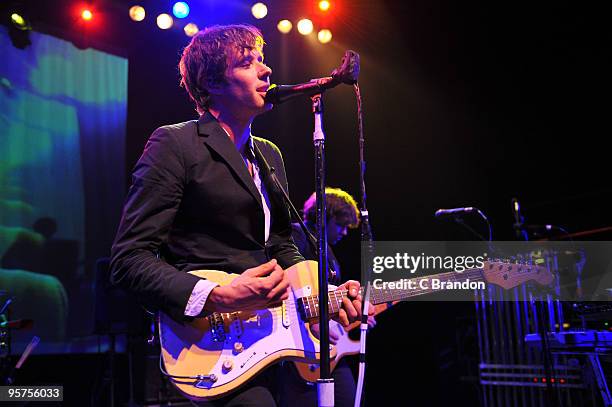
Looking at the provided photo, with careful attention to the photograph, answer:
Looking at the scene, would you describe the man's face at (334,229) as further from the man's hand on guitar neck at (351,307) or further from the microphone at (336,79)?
the microphone at (336,79)

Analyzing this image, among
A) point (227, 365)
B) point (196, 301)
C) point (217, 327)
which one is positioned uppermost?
point (196, 301)

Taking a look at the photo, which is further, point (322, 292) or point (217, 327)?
point (217, 327)

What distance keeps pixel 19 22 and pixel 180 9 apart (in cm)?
207

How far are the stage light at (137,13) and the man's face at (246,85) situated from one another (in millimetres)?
5413

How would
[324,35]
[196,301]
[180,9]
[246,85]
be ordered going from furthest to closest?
[324,35] < [180,9] < [246,85] < [196,301]

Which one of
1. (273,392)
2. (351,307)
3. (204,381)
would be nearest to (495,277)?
(351,307)

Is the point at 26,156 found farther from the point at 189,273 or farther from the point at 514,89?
the point at 514,89

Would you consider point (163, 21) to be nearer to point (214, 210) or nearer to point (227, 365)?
point (214, 210)

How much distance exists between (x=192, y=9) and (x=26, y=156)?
2.95m

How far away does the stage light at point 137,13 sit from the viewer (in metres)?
7.47

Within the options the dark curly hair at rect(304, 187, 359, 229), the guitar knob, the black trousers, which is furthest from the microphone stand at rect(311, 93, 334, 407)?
the dark curly hair at rect(304, 187, 359, 229)

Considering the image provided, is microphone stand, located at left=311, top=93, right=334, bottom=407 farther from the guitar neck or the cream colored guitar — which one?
the cream colored guitar

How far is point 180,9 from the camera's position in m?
7.48

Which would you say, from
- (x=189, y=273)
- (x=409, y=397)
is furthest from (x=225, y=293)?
(x=409, y=397)
